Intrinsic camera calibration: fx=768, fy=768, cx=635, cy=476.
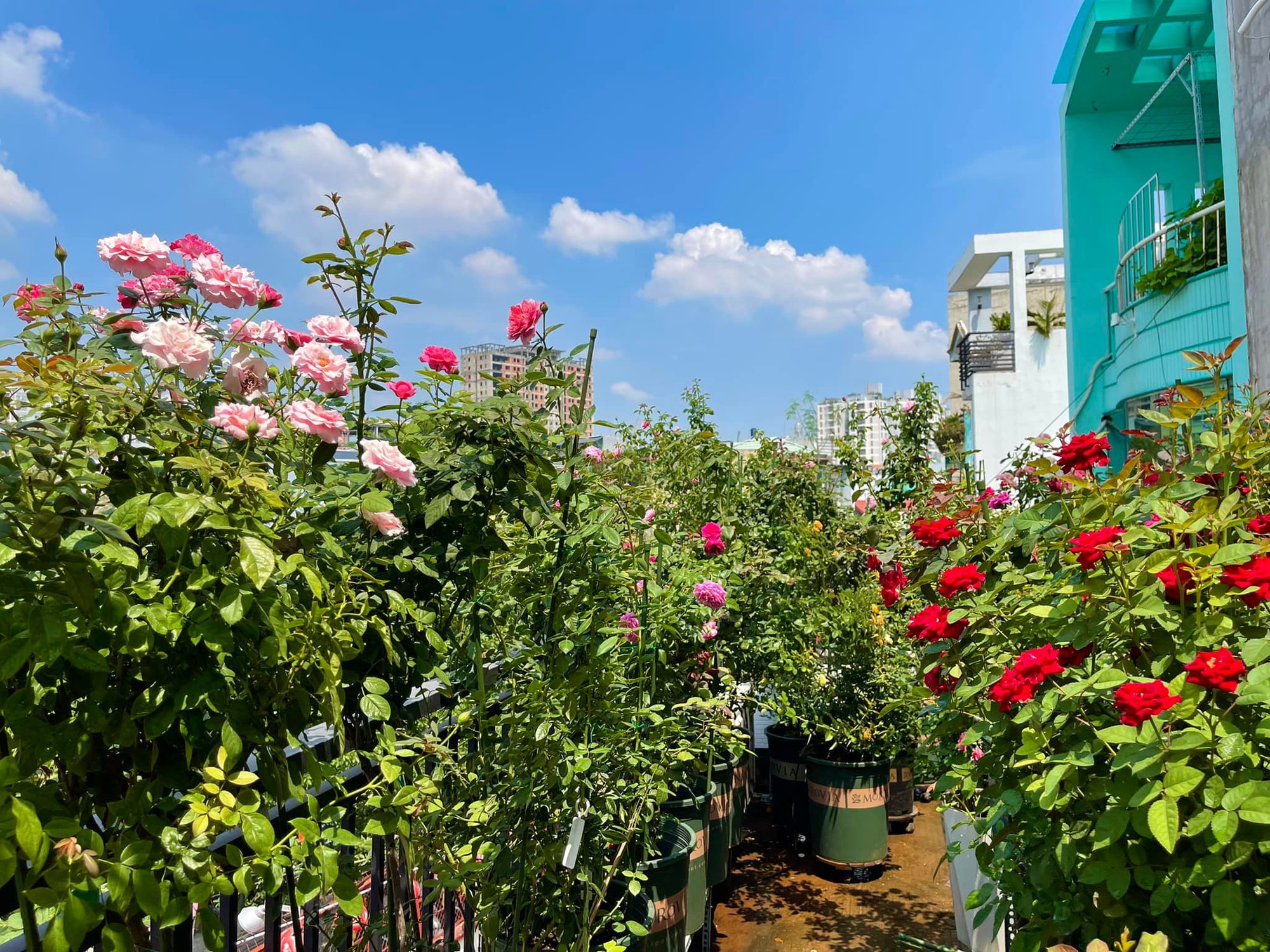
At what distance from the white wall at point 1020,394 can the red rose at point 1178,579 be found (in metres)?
13.5

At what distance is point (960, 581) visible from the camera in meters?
1.53

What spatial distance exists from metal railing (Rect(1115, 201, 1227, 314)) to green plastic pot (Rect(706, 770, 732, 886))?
15.1 ft

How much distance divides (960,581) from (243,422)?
1.31 m

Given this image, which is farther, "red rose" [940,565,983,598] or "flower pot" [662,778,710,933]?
"flower pot" [662,778,710,933]

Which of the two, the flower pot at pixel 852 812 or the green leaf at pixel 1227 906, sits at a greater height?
the green leaf at pixel 1227 906

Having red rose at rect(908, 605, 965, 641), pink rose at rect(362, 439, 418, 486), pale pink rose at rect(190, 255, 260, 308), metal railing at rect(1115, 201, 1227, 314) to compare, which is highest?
metal railing at rect(1115, 201, 1227, 314)

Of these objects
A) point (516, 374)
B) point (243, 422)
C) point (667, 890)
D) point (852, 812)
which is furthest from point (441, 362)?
point (852, 812)

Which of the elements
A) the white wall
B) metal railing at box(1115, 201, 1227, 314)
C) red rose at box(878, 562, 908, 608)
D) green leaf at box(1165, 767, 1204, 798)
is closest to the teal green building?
metal railing at box(1115, 201, 1227, 314)

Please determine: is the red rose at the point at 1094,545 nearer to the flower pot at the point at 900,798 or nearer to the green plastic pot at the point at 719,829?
the green plastic pot at the point at 719,829

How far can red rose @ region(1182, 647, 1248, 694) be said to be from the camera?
3.46 ft

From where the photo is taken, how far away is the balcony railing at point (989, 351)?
1448 centimetres

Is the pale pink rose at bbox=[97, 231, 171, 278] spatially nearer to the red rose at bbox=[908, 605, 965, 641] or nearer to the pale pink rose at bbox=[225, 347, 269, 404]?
the pale pink rose at bbox=[225, 347, 269, 404]

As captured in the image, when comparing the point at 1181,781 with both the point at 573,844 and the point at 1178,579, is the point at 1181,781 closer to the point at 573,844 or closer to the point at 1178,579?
the point at 1178,579

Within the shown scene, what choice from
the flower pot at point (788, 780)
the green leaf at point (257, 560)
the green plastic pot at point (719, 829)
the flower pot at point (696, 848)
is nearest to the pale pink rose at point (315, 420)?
the green leaf at point (257, 560)
